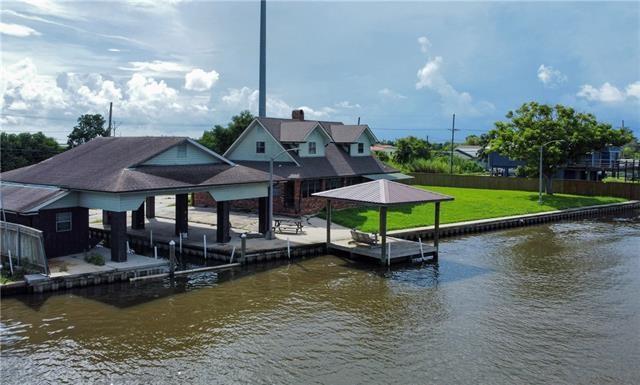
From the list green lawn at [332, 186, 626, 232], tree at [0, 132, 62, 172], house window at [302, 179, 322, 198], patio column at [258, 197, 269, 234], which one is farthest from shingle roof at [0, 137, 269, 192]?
tree at [0, 132, 62, 172]

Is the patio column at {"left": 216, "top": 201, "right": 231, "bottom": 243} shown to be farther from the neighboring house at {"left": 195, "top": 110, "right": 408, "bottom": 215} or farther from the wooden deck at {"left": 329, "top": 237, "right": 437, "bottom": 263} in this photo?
the neighboring house at {"left": 195, "top": 110, "right": 408, "bottom": 215}

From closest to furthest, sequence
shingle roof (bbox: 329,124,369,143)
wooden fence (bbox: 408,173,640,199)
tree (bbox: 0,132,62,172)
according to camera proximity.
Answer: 1. shingle roof (bbox: 329,124,369,143)
2. tree (bbox: 0,132,62,172)
3. wooden fence (bbox: 408,173,640,199)

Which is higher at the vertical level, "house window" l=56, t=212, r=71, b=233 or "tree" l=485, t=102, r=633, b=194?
"tree" l=485, t=102, r=633, b=194

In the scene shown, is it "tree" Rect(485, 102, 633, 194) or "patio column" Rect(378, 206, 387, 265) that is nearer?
"patio column" Rect(378, 206, 387, 265)

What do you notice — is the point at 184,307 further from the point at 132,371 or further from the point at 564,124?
the point at 564,124

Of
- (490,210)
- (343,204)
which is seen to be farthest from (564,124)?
(343,204)

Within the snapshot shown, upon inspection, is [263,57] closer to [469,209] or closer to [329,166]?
[329,166]

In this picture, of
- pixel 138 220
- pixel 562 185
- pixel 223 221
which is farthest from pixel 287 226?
pixel 562 185

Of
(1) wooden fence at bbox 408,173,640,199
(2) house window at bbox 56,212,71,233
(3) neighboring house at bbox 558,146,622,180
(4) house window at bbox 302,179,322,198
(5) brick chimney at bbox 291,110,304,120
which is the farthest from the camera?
(3) neighboring house at bbox 558,146,622,180

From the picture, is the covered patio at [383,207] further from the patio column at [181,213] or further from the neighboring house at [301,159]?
the neighboring house at [301,159]
